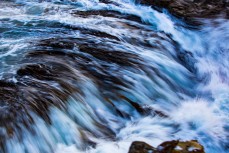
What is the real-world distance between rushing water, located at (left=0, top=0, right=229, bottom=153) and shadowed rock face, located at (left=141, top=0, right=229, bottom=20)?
27cm

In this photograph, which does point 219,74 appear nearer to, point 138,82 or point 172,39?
point 172,39

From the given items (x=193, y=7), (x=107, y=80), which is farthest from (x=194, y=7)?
(x=107, y=80)

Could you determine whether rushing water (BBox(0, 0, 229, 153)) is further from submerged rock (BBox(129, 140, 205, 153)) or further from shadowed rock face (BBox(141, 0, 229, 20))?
submerged rock (BBox(129, 140, 205, 153))

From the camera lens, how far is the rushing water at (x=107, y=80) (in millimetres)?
4285

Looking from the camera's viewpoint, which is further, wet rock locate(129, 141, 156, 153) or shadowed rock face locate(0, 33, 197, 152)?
shadowed rock face locate(0, 33, 197, 152)

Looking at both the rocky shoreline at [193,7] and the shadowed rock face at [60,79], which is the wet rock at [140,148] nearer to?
the shadowed rock face at [60,79]

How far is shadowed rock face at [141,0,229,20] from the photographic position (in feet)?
25.3

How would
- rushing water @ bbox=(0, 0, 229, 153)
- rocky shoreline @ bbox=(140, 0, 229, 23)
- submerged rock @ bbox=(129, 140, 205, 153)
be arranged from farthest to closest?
rocky shoreline @ bbox=(140, 0, 229, 23) < rushing water @ bbox=(0, 0, 229, 153) < submerged rock @ bbox=(129, 140, 205, 153)

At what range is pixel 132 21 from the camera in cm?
730

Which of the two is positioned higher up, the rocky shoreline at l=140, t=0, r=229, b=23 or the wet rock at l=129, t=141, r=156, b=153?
the rocky shoreline at l=140, t=0, r=229, b=23

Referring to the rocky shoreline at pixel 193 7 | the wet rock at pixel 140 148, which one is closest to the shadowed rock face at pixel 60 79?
the wet rock at pixel 140 148

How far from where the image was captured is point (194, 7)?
801cm

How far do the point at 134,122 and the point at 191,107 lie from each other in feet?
3.51

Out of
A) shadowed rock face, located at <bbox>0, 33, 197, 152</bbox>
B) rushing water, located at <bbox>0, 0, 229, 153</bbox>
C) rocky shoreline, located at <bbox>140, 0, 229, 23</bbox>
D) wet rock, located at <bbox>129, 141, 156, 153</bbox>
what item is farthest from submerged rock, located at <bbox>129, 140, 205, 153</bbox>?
rocky shoreline, located at <bbox>140, 0, 229, 23</bbox>
